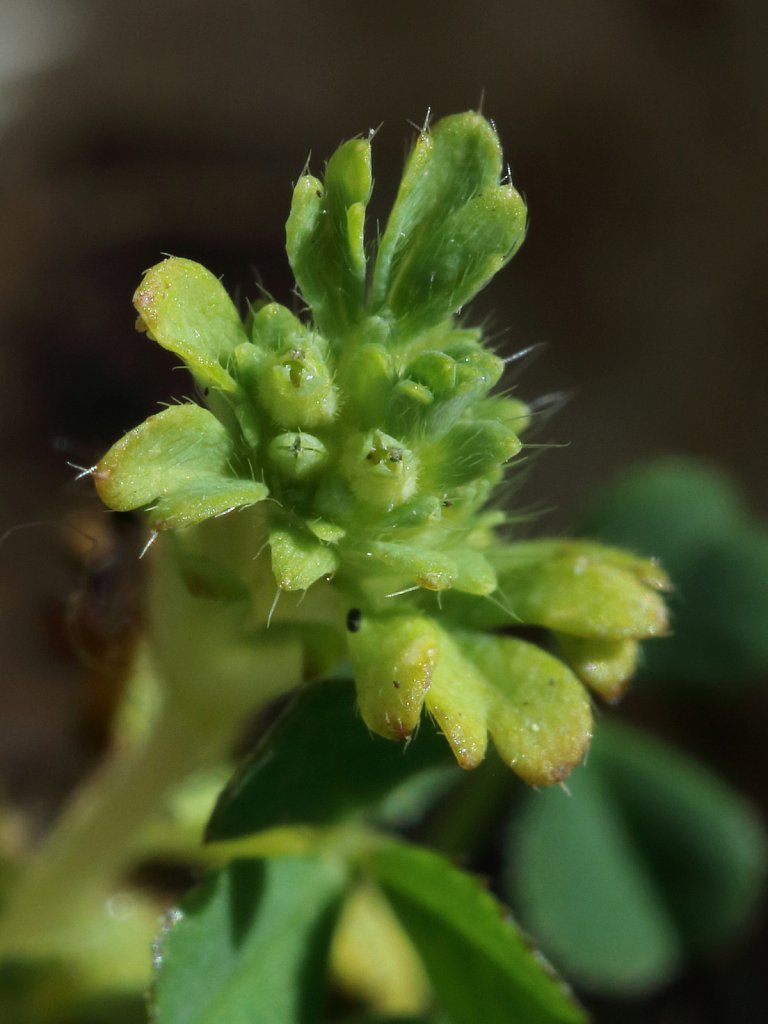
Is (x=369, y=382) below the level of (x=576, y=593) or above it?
above

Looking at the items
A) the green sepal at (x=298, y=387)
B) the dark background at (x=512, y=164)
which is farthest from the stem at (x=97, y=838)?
the dark background at (x=512, y=164)

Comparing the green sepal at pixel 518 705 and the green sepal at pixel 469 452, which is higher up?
the green sepal at pixel 469 452

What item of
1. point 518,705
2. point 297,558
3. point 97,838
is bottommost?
point 97,838

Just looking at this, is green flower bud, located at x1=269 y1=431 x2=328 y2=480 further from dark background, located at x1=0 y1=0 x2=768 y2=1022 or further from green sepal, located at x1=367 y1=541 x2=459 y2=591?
dark background, located at x1=0 y1=0 x2=768 y2=1022

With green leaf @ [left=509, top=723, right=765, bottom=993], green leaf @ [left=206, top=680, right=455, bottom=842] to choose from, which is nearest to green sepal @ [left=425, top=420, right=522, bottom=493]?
green leaf @ [left=206, top=680, right=455, bottom=842]

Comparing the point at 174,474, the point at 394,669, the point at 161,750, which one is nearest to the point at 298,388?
the point at 174,474

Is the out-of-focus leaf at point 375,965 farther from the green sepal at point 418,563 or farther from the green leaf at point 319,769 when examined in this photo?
the green sepal at point 418,563

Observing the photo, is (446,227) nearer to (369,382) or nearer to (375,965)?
(369,382)
